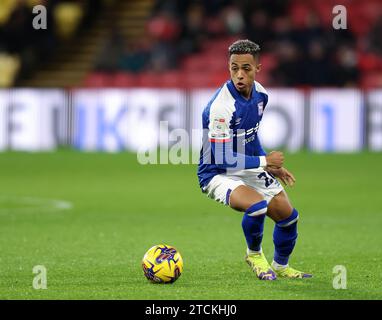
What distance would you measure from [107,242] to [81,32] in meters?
17.8

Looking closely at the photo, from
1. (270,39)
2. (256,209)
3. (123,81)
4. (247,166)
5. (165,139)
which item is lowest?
(165,139)

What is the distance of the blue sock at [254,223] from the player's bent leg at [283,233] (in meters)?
0.24

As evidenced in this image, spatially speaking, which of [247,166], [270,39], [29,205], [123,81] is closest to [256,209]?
[247,166]

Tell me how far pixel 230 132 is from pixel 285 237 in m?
1.02

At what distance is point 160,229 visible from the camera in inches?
476

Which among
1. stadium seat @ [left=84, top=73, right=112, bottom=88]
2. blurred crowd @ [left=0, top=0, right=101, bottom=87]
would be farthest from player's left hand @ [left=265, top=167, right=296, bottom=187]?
blurred crowd @ [left=0, top=0, right=101, bottom=87]

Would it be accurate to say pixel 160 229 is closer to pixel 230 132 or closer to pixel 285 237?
pixel 285 237

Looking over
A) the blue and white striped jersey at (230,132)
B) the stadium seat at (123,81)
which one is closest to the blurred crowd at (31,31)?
the stadium seat at (123,81)

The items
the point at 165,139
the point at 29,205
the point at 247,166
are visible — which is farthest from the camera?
the point at 165,139

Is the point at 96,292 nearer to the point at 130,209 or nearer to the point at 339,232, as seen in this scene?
the point at 339,232

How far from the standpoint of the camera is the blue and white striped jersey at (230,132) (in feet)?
27.7

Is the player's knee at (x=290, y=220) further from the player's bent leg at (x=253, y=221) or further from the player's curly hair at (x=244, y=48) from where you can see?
the player's curly hair at (x=244, y=48)

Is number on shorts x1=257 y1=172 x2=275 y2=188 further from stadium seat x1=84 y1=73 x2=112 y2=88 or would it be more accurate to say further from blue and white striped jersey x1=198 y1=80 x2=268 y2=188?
stadium seat x1=84 y1=73 x2=112 y2=88
